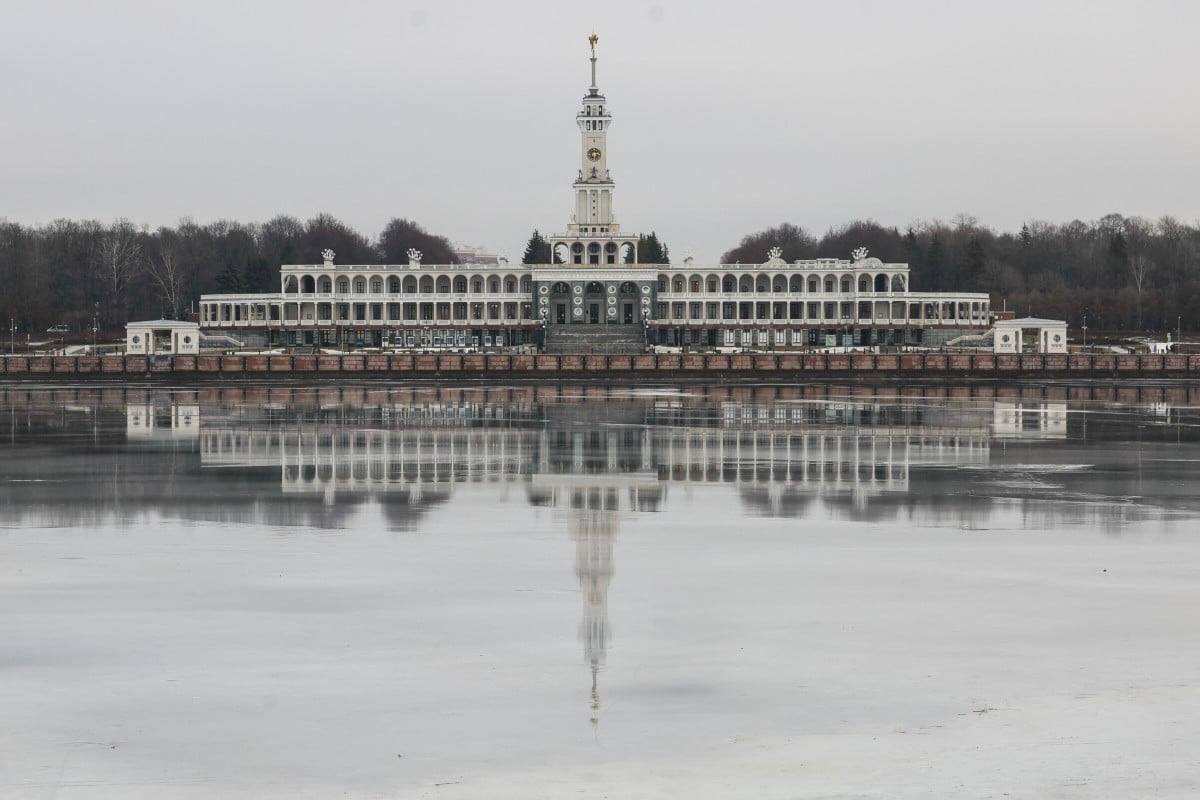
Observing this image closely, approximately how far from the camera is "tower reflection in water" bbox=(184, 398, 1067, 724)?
27.6 metres

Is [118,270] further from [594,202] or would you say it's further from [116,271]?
[594,202]

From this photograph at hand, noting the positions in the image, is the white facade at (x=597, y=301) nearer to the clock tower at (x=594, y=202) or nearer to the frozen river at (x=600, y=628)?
the clock tower at (x=594, y=202)

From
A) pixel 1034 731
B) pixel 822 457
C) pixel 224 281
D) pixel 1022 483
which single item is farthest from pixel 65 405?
pixel 224 281

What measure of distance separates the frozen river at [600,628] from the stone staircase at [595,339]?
96924 mm

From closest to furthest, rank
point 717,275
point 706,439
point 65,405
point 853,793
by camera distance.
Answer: point 853,793 < point 706,439 < point 65,405 < point 717,275

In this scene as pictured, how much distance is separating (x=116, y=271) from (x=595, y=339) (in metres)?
53.1

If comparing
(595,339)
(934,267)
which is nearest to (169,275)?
(595,339)

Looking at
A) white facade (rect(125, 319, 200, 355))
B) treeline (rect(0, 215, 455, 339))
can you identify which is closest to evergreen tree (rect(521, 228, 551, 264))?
treeline (rect(0, 215, 455, 339))

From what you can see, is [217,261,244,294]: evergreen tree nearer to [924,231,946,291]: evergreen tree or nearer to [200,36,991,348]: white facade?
[200,36,991,348]: white facade

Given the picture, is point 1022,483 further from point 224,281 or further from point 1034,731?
point 224,281

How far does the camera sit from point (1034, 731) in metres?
12.8

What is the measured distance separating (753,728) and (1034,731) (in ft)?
6.98

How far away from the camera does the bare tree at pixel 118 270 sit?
537ft

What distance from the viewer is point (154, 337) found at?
395 ft
